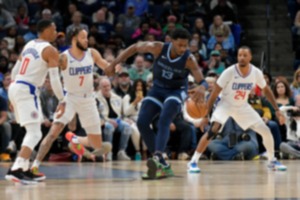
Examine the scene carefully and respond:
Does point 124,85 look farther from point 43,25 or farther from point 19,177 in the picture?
point 19,177

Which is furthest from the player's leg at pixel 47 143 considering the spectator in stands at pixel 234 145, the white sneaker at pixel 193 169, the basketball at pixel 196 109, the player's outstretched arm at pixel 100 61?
the spectator in stands at pixel 234 145

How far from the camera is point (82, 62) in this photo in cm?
1162

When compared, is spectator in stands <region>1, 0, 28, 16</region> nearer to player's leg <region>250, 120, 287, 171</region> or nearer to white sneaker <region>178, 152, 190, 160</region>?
white sneaker <region>178, 152, 190, 160</region>

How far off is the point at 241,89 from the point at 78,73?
8.09ft

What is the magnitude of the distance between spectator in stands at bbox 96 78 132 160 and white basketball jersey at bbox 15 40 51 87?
5.60 metres

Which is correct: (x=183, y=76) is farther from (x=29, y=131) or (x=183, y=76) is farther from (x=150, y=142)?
(x=29, y=131)

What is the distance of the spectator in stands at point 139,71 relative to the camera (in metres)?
17.6

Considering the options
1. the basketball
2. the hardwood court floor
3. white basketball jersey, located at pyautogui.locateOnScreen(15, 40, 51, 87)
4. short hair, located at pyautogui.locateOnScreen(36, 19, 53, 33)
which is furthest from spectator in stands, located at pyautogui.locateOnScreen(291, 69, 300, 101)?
white basketball jersey, located at pyautogui.locateOnScreen(15, 40, 51, 87)

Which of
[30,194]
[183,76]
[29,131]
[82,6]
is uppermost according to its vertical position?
[82,6]

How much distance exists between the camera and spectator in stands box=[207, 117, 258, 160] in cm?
1570

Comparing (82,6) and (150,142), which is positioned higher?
(82,6)

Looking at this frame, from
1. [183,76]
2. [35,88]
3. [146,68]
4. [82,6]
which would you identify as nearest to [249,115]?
[183,76]

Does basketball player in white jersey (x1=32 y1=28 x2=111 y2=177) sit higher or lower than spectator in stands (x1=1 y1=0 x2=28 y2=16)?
lower

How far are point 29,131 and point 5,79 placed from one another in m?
5.81
